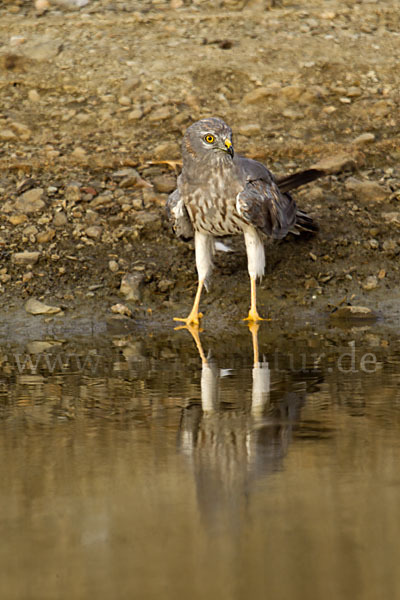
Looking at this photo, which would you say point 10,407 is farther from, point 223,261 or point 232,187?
point 223,261

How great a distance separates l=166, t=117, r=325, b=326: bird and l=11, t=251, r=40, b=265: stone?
4.47 ft

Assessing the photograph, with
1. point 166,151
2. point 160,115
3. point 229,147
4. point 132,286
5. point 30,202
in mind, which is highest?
point 160,115

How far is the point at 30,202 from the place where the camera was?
331 inches

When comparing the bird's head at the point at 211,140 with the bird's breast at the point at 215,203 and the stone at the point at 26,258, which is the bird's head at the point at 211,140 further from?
the stone at the point at 26,258

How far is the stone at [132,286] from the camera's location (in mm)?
7471

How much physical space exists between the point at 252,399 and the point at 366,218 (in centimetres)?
404

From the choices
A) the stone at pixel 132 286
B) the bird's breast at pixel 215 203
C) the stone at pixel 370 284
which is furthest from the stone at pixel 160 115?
the stone at pixel 370 284

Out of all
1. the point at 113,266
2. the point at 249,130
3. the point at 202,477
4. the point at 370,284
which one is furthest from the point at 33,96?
the point at 202,477

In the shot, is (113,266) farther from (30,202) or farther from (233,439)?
(233,439)

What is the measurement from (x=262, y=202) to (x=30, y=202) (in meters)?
2.55

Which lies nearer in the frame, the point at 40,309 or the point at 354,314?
the point at 354,314

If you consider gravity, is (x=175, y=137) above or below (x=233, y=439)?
above

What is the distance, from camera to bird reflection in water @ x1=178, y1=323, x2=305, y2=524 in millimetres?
3281

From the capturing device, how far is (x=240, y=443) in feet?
12.8
